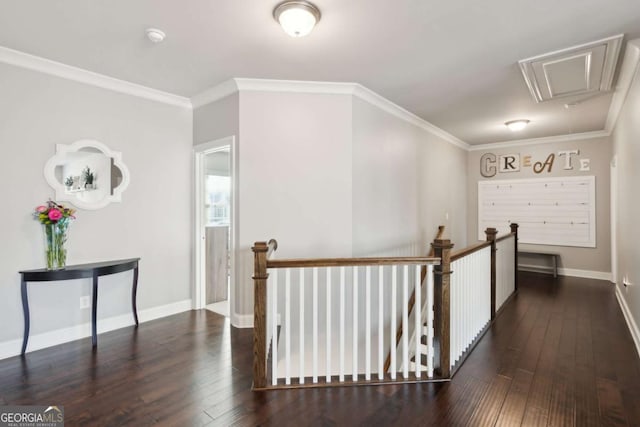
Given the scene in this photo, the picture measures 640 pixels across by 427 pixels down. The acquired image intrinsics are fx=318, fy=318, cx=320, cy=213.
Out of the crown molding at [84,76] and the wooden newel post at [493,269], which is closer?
the crown molding at [84,76]

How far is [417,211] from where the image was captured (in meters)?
5.06

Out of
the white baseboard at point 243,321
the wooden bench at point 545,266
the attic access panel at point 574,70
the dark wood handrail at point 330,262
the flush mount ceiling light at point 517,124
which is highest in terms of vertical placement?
the attic access panel at point 574,70

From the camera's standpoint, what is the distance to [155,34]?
2535 millimetres

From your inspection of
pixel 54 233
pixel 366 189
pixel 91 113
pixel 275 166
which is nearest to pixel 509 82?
pixel 366 189

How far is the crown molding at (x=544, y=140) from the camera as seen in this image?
225 inches

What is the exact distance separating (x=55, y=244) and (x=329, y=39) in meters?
3.10

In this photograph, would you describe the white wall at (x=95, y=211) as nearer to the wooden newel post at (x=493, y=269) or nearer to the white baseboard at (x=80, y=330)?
the white baseboard at (x=80, y=330)

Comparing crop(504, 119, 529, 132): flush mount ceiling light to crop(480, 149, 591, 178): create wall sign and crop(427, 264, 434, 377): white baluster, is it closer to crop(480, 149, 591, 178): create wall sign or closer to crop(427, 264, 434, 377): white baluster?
crop(480, 149, 591, 178): create wall sign

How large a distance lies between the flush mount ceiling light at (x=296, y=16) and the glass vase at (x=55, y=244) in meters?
2.68

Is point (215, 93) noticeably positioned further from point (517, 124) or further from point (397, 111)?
point (517, 124)

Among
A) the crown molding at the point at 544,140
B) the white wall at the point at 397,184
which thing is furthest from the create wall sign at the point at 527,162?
Answer: the white wall at the point at 397,184

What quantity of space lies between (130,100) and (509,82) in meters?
4.25

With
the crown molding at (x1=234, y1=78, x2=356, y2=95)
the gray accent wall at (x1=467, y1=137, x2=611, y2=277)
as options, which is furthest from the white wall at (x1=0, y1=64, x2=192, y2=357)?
the gray accent wall at (x1=467, y1=137, x2=611, y2=277)

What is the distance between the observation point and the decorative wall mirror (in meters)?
3.12
